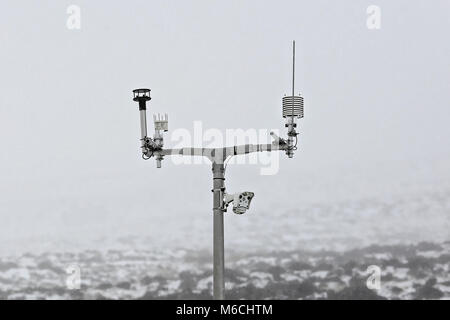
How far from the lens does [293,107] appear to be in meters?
9.05

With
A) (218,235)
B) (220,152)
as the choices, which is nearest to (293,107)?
(220,152)

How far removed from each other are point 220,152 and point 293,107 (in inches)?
44.8

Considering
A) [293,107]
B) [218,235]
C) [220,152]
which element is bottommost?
[218,235]

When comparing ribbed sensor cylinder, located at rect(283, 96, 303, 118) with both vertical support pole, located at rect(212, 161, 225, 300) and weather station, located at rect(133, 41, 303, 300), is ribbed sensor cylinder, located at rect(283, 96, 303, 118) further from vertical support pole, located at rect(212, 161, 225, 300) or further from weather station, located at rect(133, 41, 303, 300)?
vertical support pole, located at rect(212, 161, 225, 300)

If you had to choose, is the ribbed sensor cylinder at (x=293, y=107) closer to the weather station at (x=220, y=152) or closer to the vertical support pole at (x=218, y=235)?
the weather station at (x=220, y=152)

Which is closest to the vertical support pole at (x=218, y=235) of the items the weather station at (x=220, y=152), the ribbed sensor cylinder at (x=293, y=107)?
the weather station at (x=220, y=152)

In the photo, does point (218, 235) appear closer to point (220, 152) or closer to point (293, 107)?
point (220, 152)

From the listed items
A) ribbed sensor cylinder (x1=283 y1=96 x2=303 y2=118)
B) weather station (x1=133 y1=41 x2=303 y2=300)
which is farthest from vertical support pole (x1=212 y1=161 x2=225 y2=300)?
ribbed sensor cylinder (x1=283 y1=96 x2=303 y2=118)

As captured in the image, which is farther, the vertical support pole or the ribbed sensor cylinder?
the ribbed sensor cylinder

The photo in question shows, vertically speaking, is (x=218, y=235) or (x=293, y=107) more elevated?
(x=293, y=107)

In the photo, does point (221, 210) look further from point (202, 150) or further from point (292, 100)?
point (292, 100)

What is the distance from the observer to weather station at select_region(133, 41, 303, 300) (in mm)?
8836

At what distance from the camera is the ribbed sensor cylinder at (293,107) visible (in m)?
9.06

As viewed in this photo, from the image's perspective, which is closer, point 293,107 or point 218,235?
Result: point 218,235
